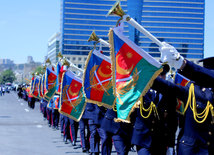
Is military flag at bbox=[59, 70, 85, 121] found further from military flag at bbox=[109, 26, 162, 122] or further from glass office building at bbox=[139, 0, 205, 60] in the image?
glass office building at bbox=[139, 0, 205, 60]

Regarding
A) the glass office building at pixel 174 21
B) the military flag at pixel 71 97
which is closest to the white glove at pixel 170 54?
the military flag at pixel 71 97

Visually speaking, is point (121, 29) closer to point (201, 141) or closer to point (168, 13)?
point (201, 141)

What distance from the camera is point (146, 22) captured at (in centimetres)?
15188

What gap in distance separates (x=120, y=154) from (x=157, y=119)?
1307 mm

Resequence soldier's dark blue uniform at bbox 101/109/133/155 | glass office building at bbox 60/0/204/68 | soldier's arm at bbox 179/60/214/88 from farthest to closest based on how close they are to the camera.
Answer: glass office building at bbox 60/0/204/68
soldier's dark blue uniform at bbox 101/109/133/155
soldier's arm at bbox 179/60/214/88

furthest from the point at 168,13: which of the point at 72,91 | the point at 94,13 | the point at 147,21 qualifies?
the point at 72,91

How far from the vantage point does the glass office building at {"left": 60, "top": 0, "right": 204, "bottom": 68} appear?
15188cm

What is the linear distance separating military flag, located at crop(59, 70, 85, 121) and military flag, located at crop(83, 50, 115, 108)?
1891 millimetres

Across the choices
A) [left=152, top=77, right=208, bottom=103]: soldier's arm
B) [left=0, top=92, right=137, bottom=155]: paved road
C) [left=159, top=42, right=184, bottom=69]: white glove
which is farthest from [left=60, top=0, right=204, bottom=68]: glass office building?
[left=159, top=42, right=184, bottom=69]: white glove

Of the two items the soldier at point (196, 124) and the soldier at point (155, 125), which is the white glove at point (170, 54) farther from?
the soldier at point (155, 125)

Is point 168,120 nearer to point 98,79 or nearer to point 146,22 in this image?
point 98,79

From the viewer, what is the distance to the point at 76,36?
502 feet

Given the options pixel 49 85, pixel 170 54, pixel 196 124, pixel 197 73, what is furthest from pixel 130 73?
pixel 49 85

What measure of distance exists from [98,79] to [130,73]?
3469 mm
